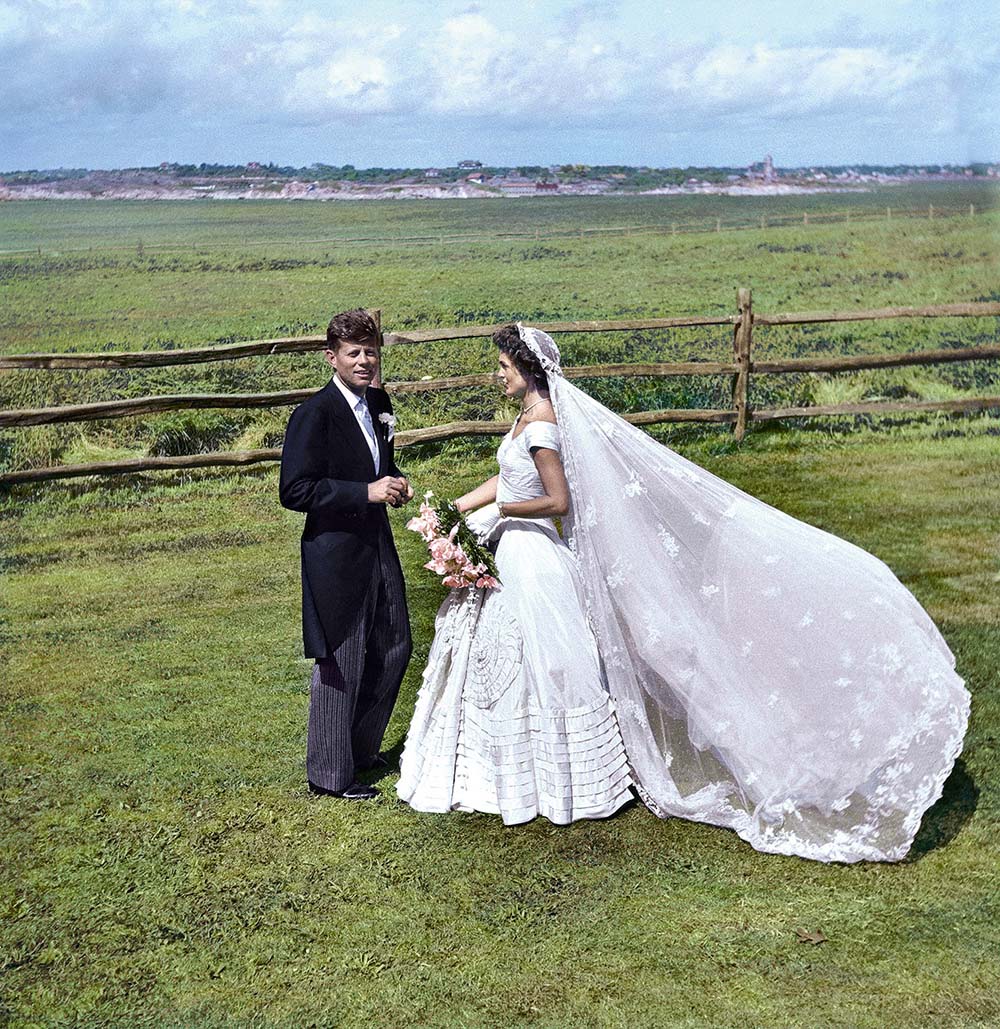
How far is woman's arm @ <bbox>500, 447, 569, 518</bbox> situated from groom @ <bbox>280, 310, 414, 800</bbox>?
43cm

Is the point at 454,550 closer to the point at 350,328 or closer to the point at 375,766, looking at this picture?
the point at 350,328

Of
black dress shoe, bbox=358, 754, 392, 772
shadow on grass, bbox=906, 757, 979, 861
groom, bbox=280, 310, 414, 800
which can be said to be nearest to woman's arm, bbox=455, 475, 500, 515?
groom, bbox=280, 310, 414, 800

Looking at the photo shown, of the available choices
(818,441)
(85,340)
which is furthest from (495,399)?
(85,340)

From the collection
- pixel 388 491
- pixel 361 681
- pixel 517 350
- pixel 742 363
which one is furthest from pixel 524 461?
pixel 742 363

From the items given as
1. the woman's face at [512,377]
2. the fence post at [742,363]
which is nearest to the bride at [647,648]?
the woman's face at [512,377]

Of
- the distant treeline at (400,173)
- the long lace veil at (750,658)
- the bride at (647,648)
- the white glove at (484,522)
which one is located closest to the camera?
the long lace veil at (750,658)

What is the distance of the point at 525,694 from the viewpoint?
4.47m

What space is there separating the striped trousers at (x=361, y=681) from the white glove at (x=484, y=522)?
36cm

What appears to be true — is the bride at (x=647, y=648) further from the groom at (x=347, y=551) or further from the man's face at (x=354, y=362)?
the man's face at (x=354, y=362)

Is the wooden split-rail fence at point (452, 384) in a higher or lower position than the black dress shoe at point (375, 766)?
higher

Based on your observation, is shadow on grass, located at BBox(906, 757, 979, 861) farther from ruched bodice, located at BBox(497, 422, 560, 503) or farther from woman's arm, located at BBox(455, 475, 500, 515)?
woman's arm, located at BBox(455, 475, 500, 515)

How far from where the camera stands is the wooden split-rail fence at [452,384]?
375 inches

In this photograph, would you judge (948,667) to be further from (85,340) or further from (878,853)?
(85,340)

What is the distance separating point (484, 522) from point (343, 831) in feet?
4.30
